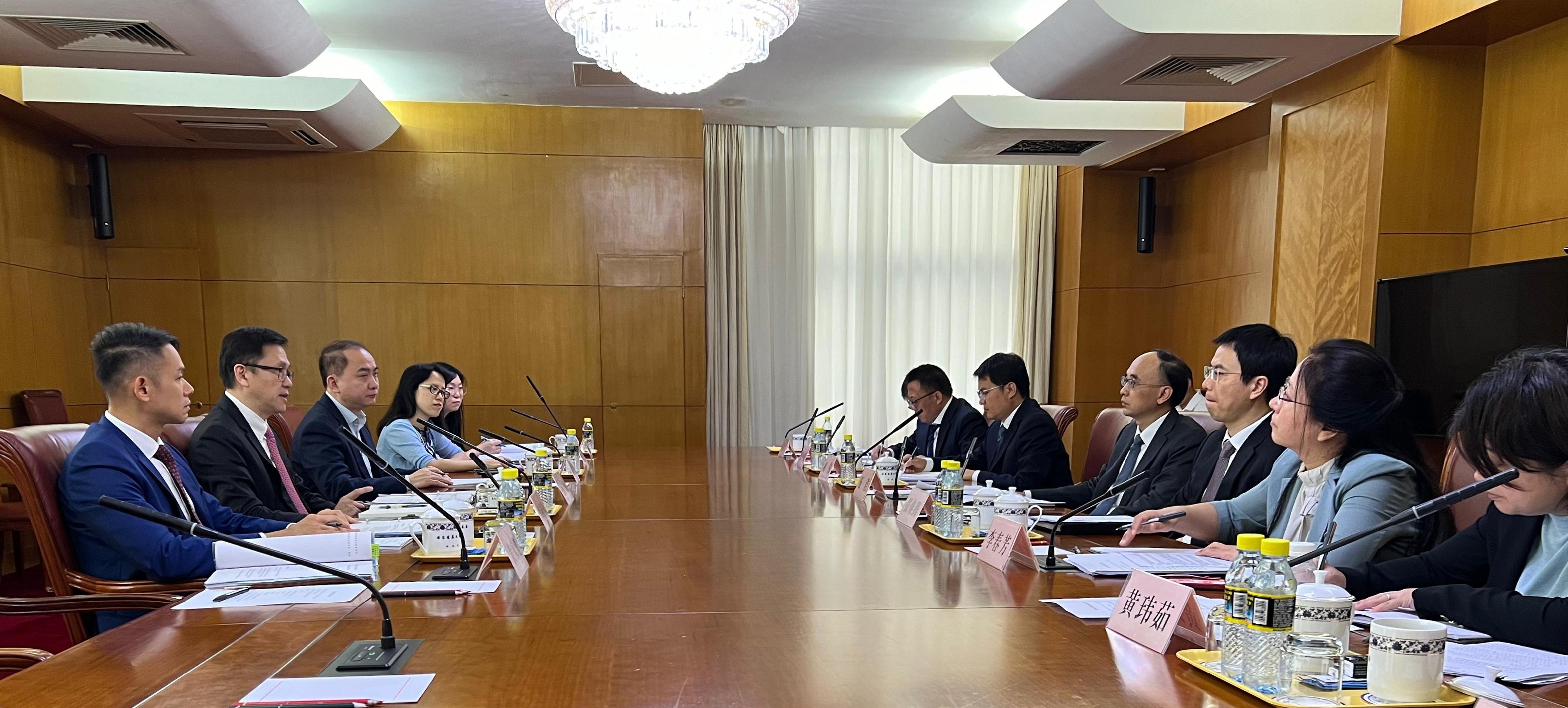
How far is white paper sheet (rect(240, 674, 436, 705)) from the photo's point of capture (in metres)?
1.15

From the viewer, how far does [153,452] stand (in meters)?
2.29

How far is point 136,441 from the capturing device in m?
2.24

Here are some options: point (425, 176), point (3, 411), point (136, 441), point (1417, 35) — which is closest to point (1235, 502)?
point (1417, 35)

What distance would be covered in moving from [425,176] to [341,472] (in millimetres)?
2961

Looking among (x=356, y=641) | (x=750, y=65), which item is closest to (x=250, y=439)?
(x=356, y=641)

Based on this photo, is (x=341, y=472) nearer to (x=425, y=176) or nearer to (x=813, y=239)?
(x=425, y=176)

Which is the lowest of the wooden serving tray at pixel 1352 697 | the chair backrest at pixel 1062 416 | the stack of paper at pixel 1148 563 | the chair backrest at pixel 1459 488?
the chair backrest at pixel 1062 416

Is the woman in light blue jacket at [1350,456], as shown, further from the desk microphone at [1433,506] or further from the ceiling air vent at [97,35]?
the ceiling air vent at [97,35]

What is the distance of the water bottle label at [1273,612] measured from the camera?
46.1 inches

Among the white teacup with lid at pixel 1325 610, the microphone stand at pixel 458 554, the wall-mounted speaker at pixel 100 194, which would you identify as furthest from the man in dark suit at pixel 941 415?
the wall-mounted speaker at pixel 100 194

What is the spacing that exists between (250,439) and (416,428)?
1.36 metres

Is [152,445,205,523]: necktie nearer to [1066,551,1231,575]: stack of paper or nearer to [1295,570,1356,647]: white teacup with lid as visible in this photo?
[1066,551,1231,575]: stack of paper

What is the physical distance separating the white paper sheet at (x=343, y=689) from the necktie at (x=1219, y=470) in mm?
2222

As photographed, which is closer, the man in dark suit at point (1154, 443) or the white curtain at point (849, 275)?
the man in dark suit at point (1154, 443)
